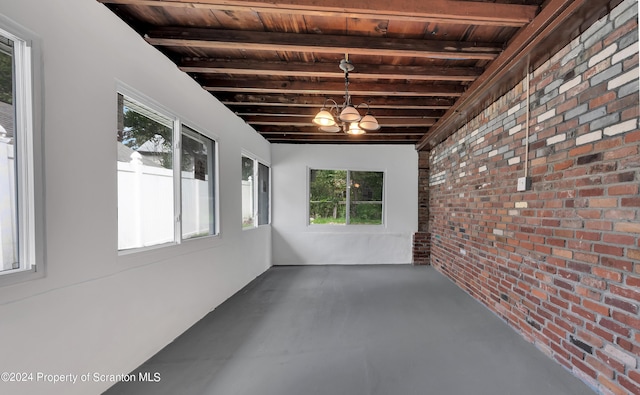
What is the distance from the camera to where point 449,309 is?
2.85m

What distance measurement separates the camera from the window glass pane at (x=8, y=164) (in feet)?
3.76

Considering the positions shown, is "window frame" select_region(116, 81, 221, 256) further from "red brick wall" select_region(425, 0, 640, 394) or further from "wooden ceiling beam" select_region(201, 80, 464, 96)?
"red brick wall" select_region(425, 0, 640, 394)

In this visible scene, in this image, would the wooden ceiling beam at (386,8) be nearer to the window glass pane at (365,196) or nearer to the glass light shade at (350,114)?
the glass light shade at (350,114)

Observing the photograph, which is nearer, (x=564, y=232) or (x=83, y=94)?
(x=83, y=94)

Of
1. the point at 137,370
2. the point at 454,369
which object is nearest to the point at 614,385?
the point at 454,369

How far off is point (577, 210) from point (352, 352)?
2120 millimetres

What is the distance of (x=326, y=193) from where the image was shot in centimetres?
516

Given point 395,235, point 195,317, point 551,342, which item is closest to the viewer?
point 551,342

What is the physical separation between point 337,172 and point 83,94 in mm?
4178

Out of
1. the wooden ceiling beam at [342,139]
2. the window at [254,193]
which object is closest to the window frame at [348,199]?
the wooden ceiling beam at [342,139]

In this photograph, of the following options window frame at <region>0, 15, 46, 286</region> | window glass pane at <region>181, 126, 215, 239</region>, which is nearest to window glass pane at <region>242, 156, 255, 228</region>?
window glass pane at <region>181, 126, 215, 239</region>

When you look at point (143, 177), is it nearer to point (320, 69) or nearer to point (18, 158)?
point (18, 158)

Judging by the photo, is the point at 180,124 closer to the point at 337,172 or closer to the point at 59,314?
the point at 59,314

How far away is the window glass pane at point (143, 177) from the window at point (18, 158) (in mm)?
513
